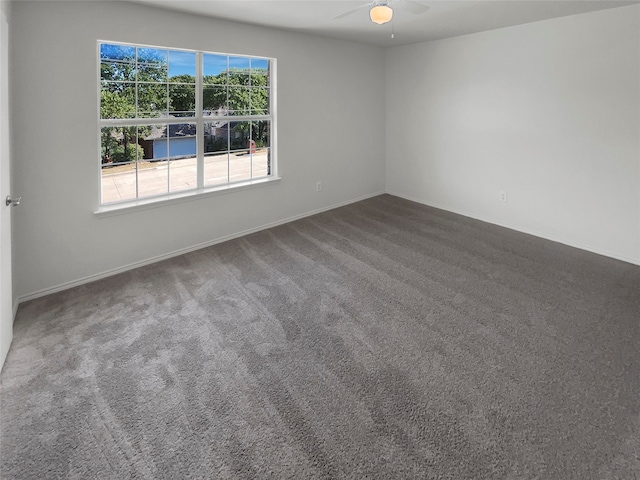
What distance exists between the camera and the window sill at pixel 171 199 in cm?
363

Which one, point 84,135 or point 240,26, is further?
point 240,26

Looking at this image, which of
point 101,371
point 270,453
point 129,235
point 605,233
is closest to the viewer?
point 270,453

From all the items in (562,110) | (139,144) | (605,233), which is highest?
(562,110)

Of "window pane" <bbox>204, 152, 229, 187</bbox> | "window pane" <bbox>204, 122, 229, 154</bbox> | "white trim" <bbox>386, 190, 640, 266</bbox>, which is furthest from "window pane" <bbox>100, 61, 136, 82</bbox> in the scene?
"white trim" <bbox>386, 190, 640, 266</bbox>

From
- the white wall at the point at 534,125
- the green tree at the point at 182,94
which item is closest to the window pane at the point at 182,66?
the green tree at the point at 182,94

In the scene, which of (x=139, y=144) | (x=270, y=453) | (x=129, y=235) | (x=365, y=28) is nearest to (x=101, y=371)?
(x=270, y=453)

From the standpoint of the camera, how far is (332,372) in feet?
7.63

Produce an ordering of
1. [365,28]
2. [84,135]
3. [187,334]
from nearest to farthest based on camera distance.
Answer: [187,334]
[84,135]
[365,28]

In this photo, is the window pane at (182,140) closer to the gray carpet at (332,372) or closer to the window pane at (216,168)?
the window pane at (216,168)

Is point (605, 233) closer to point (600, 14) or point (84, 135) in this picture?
point (600, 14)

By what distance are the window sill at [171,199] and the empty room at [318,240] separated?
0.10 feet

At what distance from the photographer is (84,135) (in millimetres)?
3352

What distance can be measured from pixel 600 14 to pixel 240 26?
11.9 ft

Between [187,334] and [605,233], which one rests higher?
[605,233]
